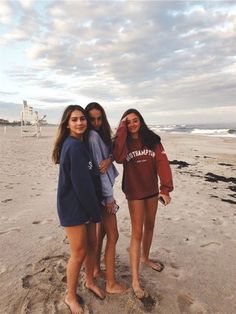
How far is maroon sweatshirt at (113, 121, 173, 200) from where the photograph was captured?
3576 millimetres

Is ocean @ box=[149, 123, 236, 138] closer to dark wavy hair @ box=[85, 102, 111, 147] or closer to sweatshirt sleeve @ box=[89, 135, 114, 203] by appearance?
dark wavy hair @ box=[85, 102, 111, 147]

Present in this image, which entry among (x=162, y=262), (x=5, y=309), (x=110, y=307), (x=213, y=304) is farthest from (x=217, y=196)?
(x=5, y=309)

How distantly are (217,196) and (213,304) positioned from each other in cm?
499

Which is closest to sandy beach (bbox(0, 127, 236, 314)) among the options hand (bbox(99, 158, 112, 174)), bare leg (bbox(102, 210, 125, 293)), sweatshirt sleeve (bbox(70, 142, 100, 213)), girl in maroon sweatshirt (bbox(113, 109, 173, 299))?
bare leg (bbox(102, 210, 125, 293))

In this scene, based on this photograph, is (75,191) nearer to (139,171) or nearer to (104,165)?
(104,165)

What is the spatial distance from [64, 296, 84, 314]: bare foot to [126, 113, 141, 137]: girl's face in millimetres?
1916

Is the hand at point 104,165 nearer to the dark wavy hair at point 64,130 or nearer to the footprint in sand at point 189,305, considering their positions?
the dark wavy hair at point 64,130

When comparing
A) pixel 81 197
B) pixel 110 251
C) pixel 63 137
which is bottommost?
pixel 110 251

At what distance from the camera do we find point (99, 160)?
317 centimetres

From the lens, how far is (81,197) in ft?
9.45

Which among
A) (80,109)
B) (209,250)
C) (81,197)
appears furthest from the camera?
(209,250)

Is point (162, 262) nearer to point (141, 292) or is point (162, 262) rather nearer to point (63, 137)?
point (141, 292)

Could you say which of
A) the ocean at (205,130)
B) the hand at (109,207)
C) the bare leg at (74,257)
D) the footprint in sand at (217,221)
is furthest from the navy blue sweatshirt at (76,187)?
the ocean at (205,130)

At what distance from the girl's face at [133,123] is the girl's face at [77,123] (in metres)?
0.67
